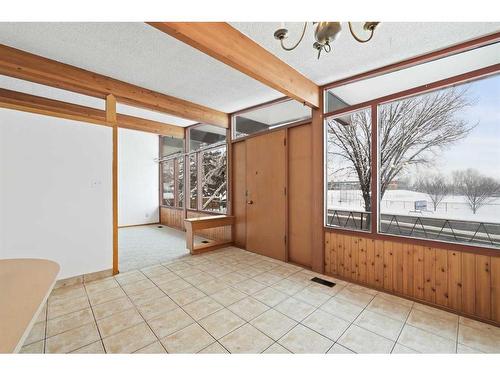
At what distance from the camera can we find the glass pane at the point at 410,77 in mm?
2117

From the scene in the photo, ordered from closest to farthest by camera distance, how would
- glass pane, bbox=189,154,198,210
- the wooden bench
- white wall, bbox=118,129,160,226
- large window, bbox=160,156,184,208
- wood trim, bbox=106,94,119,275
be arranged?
wood trim, bbox=106,94,119,275, the wooden bench, glass pane, bbox=189,154,198,210, large window, bbox=160,156,184,208, white wall, bbox=118,129,160,226

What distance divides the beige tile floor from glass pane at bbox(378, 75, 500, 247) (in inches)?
35.5

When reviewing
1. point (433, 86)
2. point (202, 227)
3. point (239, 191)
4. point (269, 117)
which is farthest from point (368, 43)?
point (202, 227)

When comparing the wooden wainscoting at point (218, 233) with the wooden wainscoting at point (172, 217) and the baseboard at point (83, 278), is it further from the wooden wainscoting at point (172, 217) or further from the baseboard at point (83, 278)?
the baseboard at point (83, 278)

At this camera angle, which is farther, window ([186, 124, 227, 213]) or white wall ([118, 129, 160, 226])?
white wall ([118, 129, 160, 226])

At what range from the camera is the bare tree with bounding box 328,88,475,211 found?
2331 millimetres

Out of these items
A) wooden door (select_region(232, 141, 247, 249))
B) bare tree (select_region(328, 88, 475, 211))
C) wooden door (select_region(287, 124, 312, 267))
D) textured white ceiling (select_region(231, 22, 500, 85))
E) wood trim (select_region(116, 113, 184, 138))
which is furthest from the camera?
wood trim (select_region(116, 113, 184, 138))

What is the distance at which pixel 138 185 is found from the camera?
7203mm

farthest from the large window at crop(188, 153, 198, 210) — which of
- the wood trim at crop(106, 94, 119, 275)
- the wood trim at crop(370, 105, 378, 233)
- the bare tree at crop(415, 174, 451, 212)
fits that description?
the bare tree at crop(415, 174, 451, 212)

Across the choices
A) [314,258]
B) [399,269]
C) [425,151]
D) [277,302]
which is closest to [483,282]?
[399,269]

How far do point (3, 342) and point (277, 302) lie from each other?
2.13m

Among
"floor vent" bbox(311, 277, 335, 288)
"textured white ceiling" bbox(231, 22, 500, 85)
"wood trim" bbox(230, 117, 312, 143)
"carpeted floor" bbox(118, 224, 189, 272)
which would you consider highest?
"textured white ceiling" bbox(231, 22, 500, 85)

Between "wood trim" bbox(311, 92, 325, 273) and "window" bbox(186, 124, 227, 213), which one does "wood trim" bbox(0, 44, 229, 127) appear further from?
"wood trim" bbox(311, 92, 325, 273)

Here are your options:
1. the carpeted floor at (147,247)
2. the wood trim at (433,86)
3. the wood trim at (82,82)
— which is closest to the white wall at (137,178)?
the carpeted floor at (147,247)
